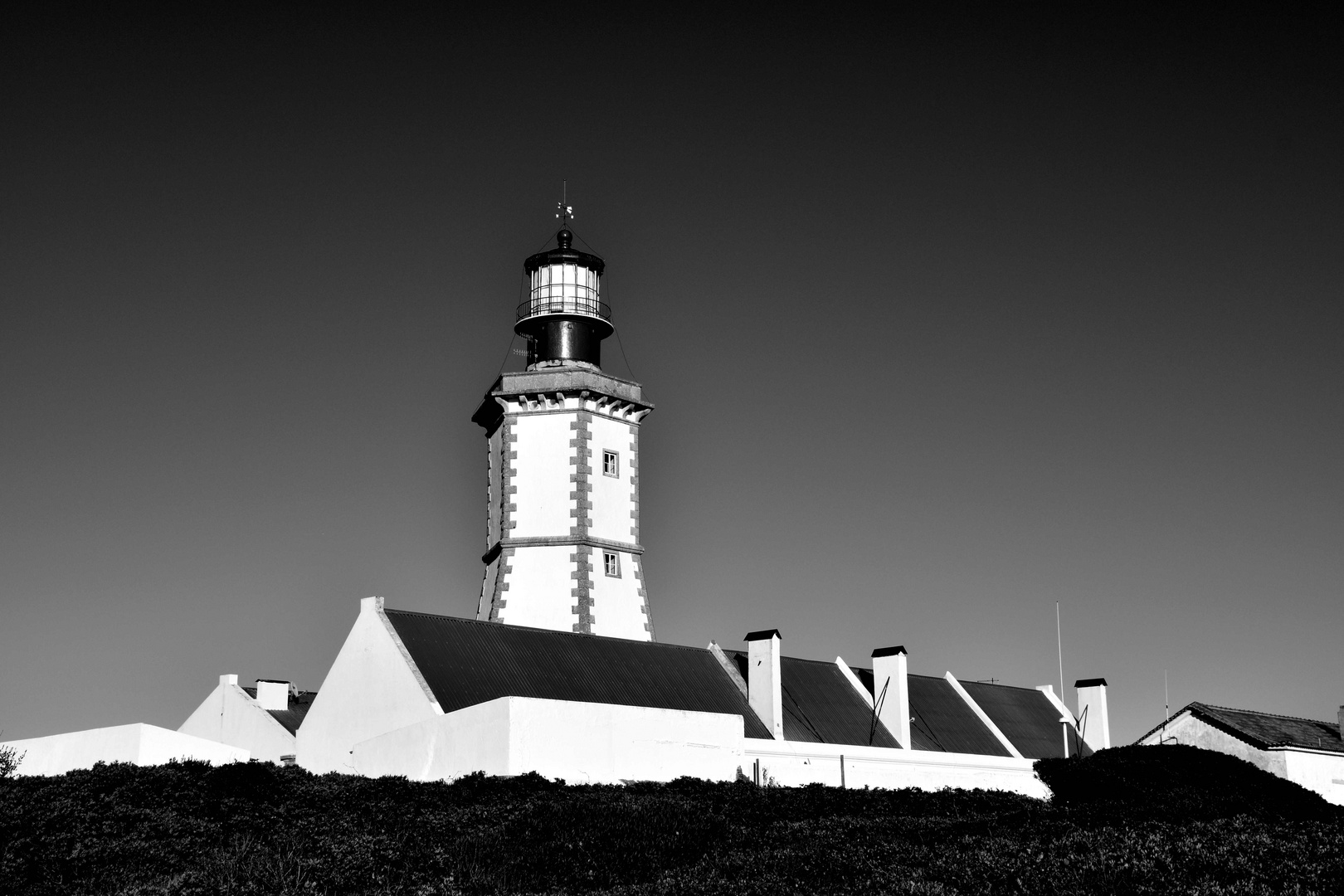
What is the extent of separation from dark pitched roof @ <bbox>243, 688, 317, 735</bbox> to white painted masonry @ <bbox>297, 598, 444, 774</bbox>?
770cm

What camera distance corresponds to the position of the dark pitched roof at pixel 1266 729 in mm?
33438

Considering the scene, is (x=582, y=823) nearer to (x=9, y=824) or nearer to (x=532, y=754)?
(x=532, y=754)

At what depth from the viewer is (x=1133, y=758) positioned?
107 feet

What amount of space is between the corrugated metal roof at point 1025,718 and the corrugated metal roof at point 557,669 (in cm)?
1007

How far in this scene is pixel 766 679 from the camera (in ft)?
101

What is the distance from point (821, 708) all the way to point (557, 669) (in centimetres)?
722

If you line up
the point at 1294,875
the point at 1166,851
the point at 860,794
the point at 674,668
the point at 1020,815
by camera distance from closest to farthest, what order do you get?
the point at 1294,875 < the point at 1166,851 < the point at 1020,815 < the point at 860,794 < the point at 674,668

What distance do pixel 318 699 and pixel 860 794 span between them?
1069 centimetres

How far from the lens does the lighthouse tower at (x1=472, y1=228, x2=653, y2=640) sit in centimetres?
3250

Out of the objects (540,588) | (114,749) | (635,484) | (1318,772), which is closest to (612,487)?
(635,484)

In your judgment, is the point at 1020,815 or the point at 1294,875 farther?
the point at 1020,815

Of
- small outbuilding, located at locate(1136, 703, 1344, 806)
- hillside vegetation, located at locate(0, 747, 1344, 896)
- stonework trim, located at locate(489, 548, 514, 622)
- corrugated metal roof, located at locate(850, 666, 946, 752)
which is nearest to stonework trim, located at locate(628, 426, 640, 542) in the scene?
stonework trim, located at locate(489, 548, 514, 622)

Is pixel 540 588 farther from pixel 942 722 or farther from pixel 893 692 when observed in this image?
pixel 942 722

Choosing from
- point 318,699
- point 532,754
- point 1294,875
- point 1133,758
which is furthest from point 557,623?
point 1294,875
